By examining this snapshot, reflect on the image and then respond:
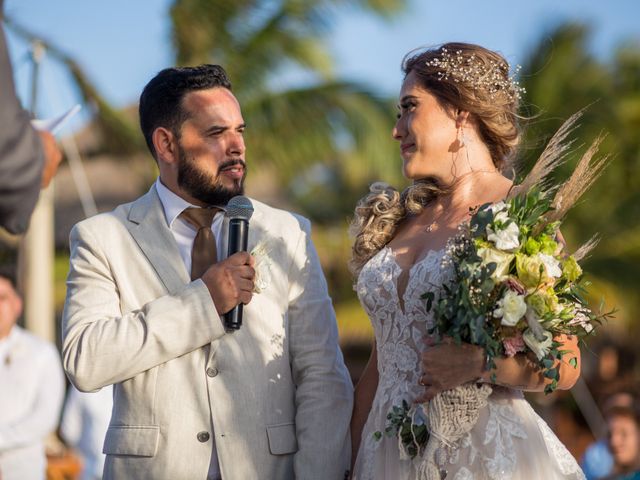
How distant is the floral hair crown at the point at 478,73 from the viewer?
15.7ft

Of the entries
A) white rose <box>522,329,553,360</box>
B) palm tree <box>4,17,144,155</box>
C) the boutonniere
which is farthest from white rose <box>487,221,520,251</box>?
palm tree <box>4,17,144,155</box>

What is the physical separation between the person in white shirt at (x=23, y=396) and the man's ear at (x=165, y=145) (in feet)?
11.6

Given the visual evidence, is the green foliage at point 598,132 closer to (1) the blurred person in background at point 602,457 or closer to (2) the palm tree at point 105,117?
(2) the palm tree at point 105,117

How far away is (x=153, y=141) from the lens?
16.8ft

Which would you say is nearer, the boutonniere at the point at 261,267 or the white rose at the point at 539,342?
the white rose at the point at 539,342

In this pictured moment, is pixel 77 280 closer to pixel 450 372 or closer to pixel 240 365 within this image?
pixel 240 365

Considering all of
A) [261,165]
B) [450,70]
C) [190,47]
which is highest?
[450,70]

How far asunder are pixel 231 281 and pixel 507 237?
1.12 metres

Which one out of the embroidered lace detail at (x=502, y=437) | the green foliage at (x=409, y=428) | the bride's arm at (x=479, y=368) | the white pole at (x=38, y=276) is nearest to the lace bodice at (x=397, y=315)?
the green foliage at (x=409, y=428)

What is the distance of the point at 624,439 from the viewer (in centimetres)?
852

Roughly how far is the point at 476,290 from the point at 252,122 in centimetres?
1411

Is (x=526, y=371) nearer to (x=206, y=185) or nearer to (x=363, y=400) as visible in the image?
(x=363, y=400)

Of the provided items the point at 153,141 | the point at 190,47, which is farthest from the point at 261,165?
the point at 153,141

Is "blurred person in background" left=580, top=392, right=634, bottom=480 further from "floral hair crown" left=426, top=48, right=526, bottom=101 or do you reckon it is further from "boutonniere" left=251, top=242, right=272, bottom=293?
"boutonniere" left=251, top=242, right=272, bottom=293
